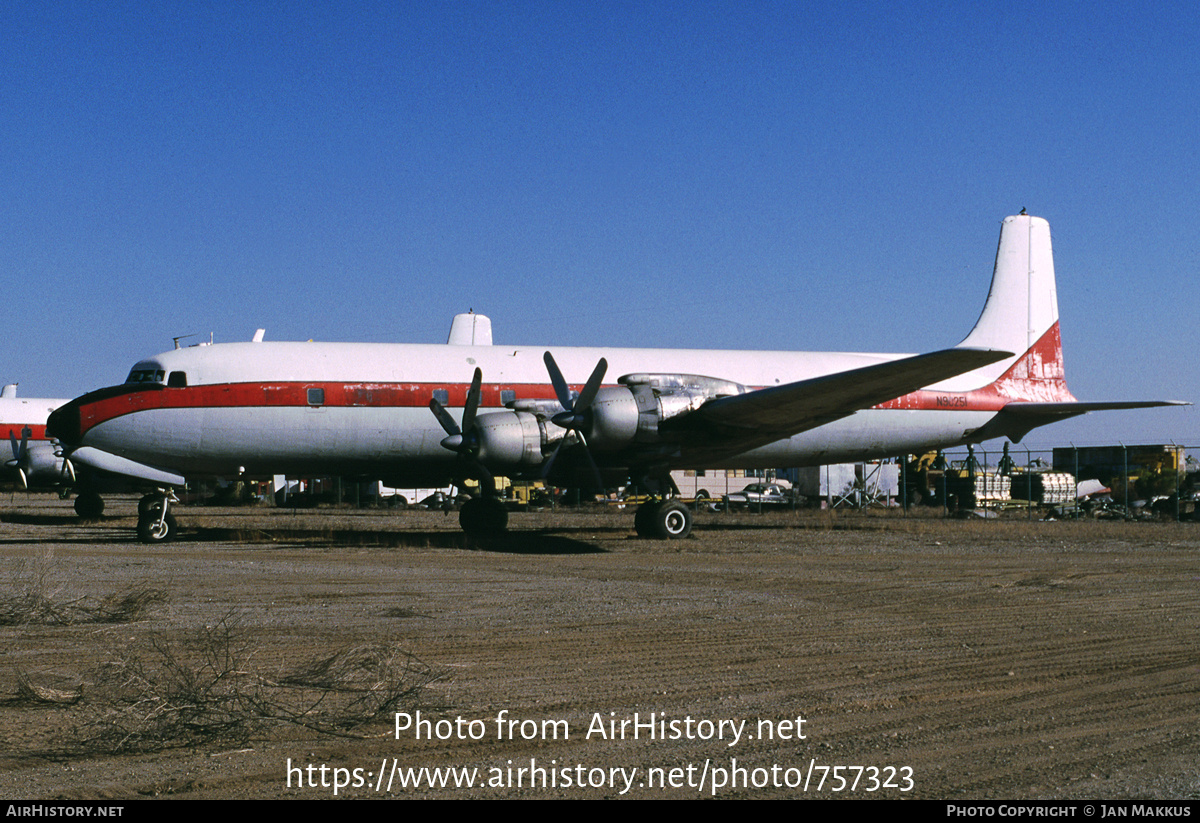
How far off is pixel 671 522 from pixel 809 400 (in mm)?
4301

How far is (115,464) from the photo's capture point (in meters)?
20.5

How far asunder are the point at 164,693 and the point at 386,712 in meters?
1.32

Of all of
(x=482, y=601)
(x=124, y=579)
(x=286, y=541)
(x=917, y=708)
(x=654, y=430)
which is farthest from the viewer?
(x=286, y=541)

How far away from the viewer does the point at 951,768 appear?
16.6ft

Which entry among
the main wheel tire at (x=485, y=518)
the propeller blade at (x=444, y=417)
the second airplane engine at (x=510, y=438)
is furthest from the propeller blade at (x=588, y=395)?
the main wheel tire at (x=485, y=518)

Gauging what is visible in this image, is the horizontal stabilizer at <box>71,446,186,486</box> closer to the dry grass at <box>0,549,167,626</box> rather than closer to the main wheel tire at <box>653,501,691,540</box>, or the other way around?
the dry grass at <box>0,549,167,626</box>

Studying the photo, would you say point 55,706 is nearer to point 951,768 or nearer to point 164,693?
point 164,693

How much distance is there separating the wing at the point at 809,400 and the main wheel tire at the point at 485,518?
527 centimetres

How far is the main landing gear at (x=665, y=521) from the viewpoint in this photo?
2222 centimetres

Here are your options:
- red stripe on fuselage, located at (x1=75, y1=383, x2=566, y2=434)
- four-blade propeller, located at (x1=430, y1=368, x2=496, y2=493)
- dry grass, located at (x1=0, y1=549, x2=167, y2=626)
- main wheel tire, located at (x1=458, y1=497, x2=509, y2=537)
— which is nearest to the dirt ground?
dry grass, located at (x1=0, y1=549, x2=167, y2=626)

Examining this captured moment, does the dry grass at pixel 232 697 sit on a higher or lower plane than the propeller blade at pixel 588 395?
lower

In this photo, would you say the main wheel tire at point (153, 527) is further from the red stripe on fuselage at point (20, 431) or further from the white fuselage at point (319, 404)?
the red stripe on fuselage at point (20, 431)

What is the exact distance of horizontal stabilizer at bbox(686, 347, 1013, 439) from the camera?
18.7m

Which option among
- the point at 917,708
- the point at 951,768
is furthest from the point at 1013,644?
the point at 951,768
